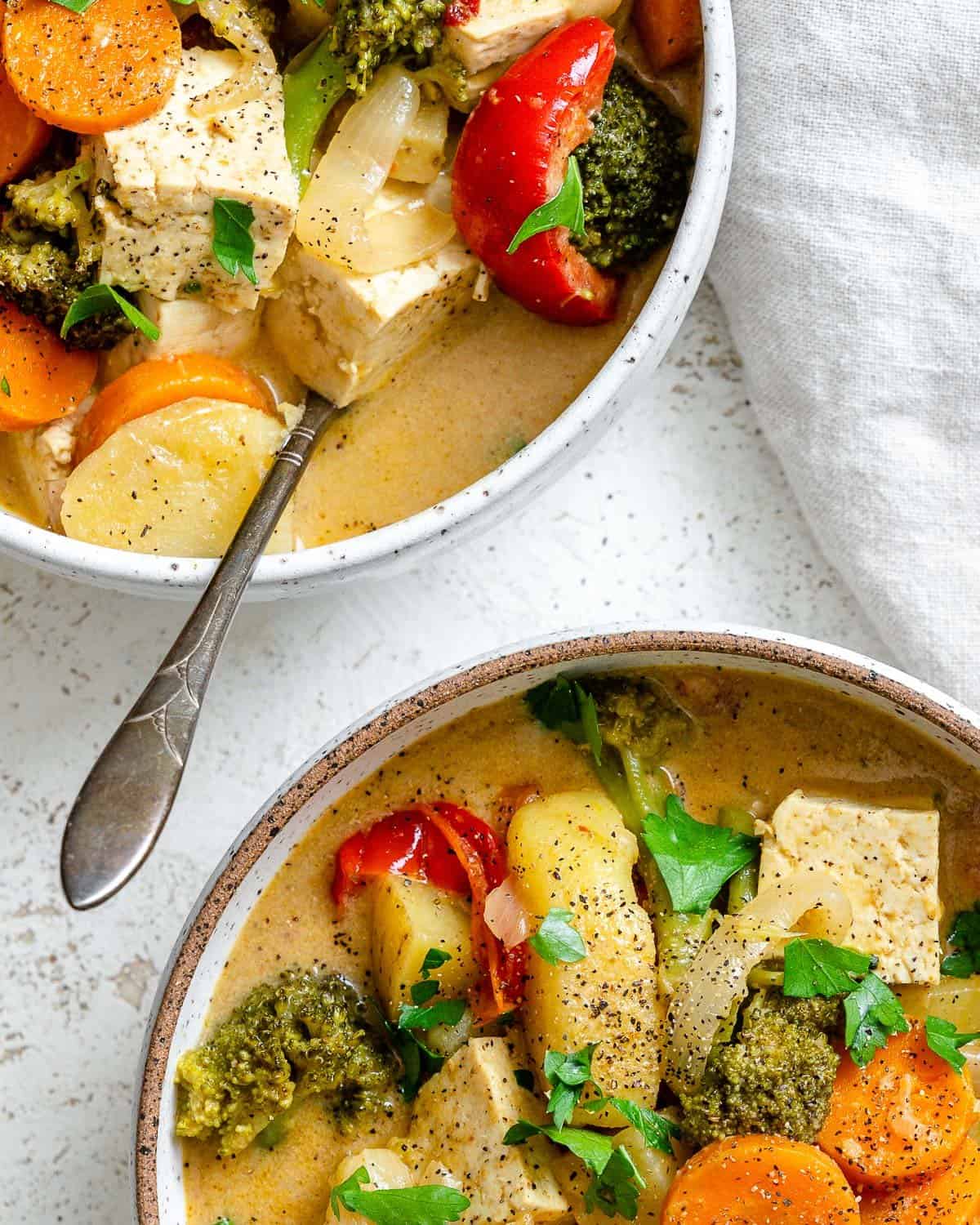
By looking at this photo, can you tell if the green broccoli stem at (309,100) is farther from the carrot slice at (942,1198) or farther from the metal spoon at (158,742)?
the carrot slice at (942,1198)

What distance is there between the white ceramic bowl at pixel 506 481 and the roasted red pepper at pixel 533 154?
0.49ft

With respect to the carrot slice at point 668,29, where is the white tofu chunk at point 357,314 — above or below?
below

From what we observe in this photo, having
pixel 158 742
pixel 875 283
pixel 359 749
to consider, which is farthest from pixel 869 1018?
pixel 875 283

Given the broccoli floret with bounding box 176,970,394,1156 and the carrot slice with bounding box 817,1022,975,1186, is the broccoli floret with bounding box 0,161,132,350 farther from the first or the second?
the carrot slice with bounding box 817,1022,975,1186

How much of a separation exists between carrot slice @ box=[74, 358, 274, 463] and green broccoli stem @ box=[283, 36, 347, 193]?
0.33 metres

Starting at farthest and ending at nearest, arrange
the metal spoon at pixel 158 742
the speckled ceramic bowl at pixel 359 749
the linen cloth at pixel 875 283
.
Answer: the linen cloth at pixel 875 283
the speckled ceramic bowl at pixel 359 749
the metal spoon at pixel 158 742

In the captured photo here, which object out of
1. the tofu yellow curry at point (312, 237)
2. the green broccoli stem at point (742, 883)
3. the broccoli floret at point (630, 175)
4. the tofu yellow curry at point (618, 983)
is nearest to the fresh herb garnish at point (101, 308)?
the tofu yellow curry at point (312, 237)

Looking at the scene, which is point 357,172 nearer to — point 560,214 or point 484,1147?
point 560,214

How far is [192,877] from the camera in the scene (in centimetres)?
274

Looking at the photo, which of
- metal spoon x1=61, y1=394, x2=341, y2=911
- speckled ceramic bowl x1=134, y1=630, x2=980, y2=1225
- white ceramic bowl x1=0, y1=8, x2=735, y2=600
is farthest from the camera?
white ceramic bowl x1=0, y1=8, x2=735, y2=600

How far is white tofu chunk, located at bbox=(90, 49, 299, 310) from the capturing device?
2.25m

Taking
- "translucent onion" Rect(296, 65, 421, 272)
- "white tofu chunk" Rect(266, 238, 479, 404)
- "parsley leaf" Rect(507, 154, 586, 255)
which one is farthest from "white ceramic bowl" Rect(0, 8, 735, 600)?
"translucent onion" Rect(296, 65, 421, 272)

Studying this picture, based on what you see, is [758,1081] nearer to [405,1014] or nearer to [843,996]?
[843,996]

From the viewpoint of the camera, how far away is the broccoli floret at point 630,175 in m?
2.37
